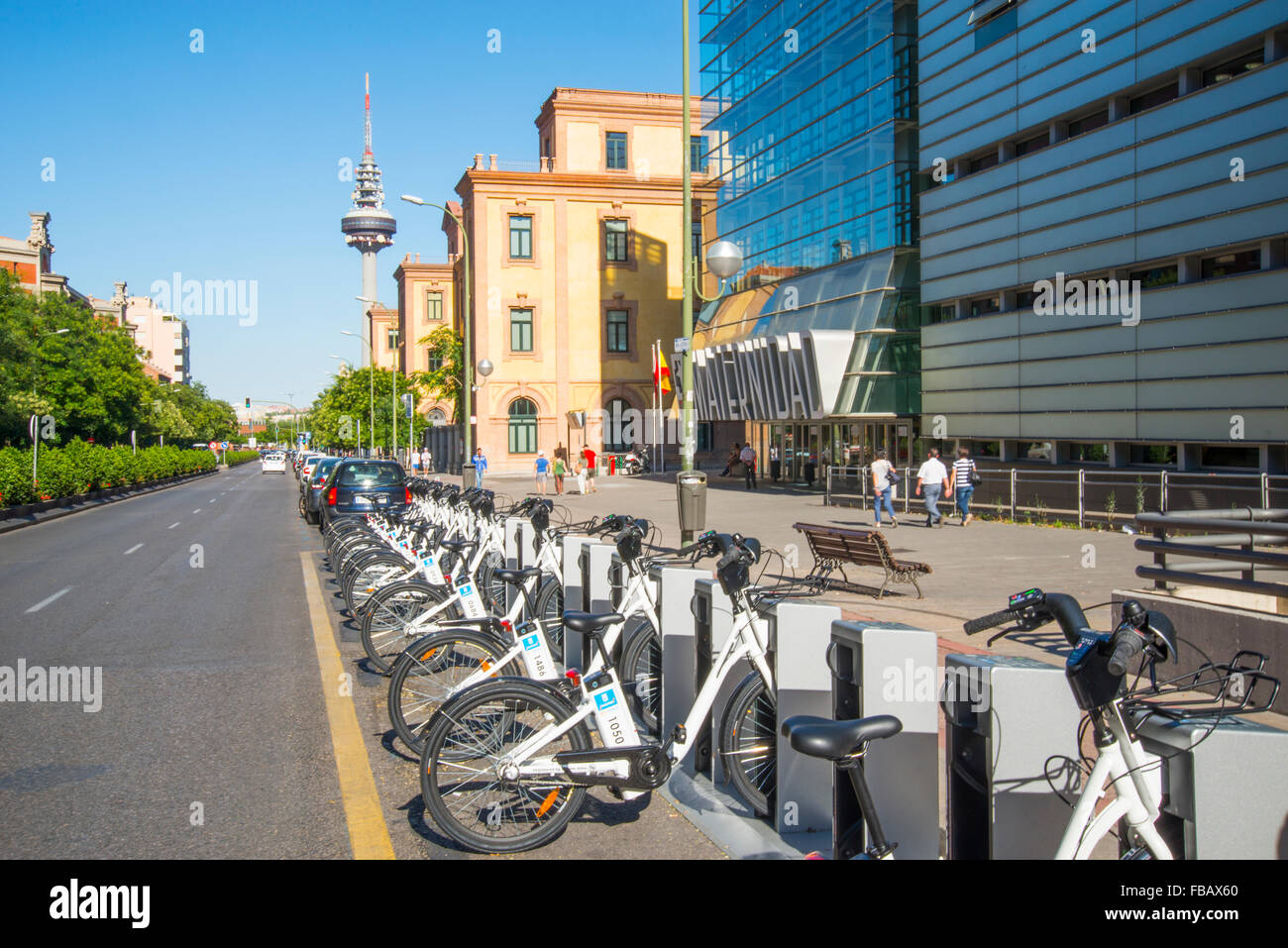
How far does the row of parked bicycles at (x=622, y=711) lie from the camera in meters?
3.13

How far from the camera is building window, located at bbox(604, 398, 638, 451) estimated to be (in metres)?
59.4

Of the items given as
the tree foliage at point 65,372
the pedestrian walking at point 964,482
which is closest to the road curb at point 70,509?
the tree foliage at point 65,372

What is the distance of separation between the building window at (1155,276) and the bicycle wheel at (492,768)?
21.1 metres

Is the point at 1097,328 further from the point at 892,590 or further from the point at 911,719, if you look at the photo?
the point at 911,719

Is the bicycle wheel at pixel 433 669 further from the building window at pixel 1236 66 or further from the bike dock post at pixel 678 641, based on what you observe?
the building window at pixel 1236 66

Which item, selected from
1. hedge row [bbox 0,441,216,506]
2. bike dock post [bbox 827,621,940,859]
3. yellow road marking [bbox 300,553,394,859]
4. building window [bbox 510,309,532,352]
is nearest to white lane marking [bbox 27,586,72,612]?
yellow road marking [bbox 300,553,394,859]

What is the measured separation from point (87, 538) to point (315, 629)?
46.7 ft

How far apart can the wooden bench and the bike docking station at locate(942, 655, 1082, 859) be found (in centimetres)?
755

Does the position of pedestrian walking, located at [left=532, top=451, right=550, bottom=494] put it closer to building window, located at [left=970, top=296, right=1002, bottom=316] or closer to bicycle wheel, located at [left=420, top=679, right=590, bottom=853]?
building window, located at [left=970, top=296, right=1002, bottom=316]

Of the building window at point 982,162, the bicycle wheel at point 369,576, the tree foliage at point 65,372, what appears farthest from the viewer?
the tree foliage at point 65,372

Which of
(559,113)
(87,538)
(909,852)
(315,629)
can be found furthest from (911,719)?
(559,113)

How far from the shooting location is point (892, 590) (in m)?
12.2

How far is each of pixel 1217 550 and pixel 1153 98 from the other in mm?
18631

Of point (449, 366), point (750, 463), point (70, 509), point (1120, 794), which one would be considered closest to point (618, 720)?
point (1120, 794)
